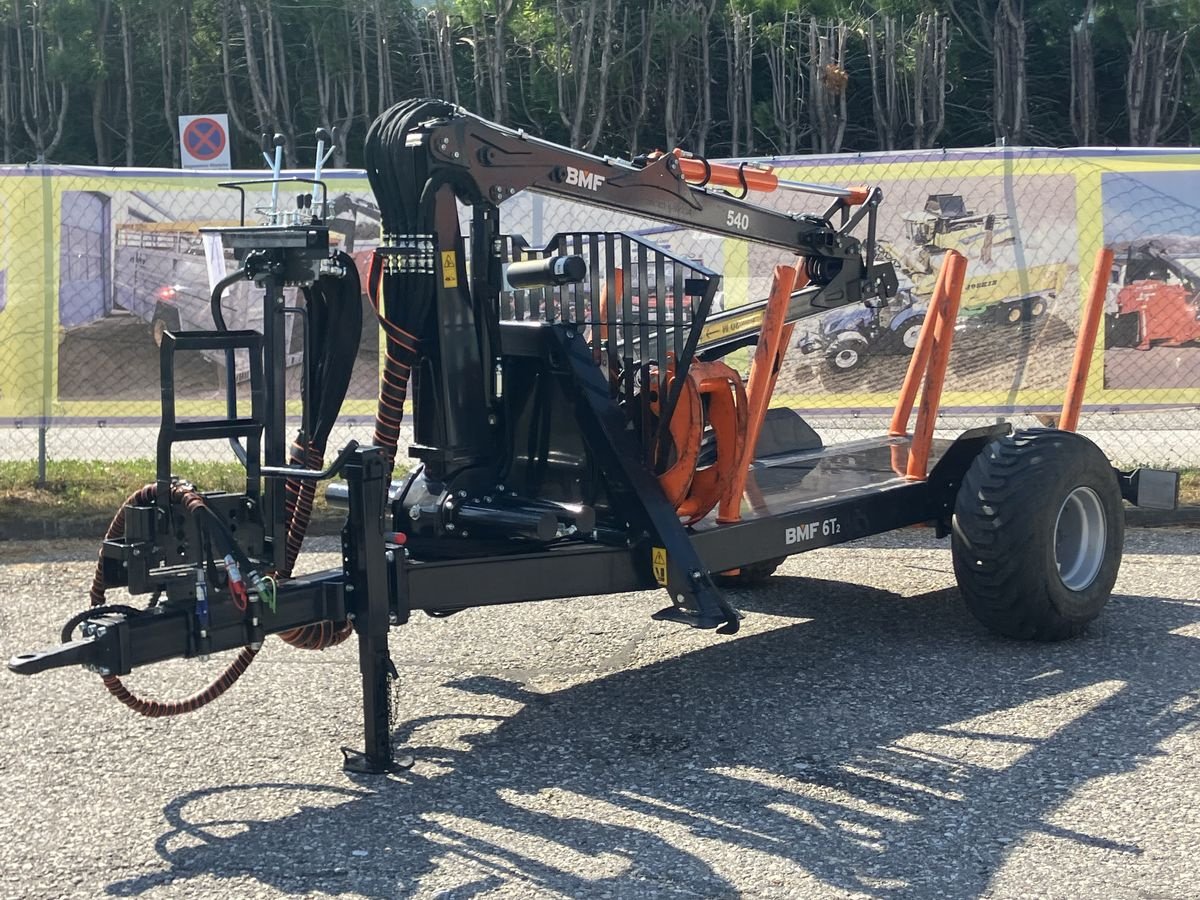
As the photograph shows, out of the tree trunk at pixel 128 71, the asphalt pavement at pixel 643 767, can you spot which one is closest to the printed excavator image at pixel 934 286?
the asphalt pavement at pixel 643 767

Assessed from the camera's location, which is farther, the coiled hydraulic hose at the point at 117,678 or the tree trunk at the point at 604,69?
the tree trunk at the point at 604,69

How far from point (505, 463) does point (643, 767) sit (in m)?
1.50

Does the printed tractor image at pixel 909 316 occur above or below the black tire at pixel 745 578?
above

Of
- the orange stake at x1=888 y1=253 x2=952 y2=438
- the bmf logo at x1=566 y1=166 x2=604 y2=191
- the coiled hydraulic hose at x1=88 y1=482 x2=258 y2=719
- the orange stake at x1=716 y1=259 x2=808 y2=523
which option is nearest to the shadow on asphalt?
the coiled hydraulic hose at x1=88 y1=482 x2=258 y2=719

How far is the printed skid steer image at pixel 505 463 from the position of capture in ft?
15.7

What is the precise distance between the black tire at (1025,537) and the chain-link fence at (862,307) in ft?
10.6

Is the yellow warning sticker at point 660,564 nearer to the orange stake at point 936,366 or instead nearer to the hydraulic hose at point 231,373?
the hydraulic hose at point 231,373

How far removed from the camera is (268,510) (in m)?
5.00

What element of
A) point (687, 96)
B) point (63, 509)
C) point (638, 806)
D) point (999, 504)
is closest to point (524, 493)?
point (638, 806)

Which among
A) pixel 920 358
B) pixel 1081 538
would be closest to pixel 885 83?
pixel 920 358

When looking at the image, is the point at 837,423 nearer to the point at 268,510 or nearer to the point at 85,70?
the point at 268,510

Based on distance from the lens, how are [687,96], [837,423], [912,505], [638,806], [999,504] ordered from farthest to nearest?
[687,96] → [837,423] → [912,505] → [999,504] → [638,806]

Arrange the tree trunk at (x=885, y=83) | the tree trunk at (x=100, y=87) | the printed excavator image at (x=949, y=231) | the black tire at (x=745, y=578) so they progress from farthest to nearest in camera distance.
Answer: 1. the tree trunk at (x=100, y=87)
2. the tree trunk at (x=885, y=83)
3. the printed excavator image at (x=949, y=231)
4. the black tire at (x=745, y=578)

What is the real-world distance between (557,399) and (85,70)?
63.5 feet
